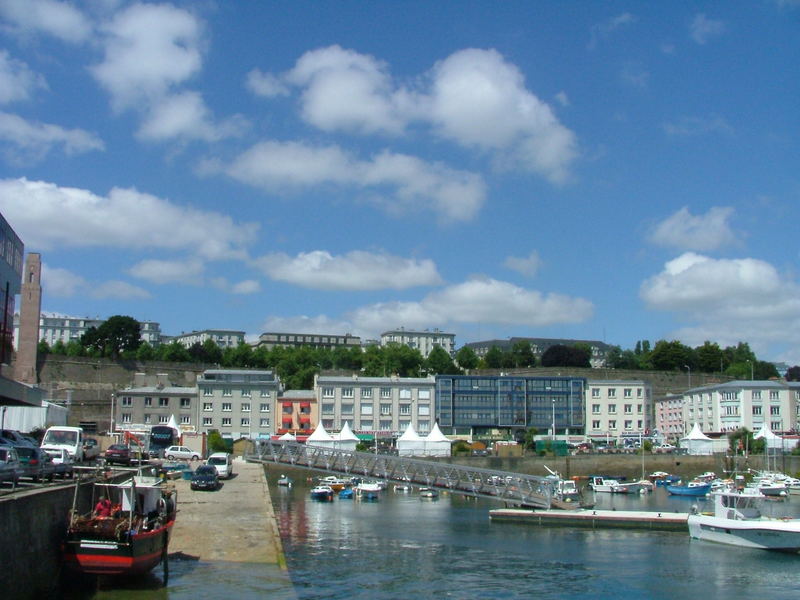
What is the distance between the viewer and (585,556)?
4431cm

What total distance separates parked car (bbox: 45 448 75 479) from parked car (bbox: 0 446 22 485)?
5.40 feet

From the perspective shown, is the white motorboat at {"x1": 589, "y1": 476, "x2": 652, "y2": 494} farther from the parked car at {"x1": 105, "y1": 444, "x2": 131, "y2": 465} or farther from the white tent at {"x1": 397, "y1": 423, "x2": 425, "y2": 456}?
the parked car at {"x1": 105, "y1": 444, "x2": 131, "y2": 465}

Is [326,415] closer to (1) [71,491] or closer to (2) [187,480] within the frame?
(2) [187,480]

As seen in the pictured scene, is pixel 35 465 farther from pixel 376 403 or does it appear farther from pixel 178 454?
pixel 376 403

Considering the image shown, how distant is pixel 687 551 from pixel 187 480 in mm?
36732

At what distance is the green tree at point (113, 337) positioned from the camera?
521 ft

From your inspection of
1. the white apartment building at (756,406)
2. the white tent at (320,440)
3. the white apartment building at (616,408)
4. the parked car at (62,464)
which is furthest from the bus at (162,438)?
the white apartment building at (756,406)

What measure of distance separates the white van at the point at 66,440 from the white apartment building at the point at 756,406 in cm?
9960

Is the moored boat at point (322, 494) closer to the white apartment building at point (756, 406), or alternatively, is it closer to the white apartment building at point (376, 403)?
the white apartment building at point (376, 403)

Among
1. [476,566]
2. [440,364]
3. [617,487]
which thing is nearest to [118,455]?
[476,566]

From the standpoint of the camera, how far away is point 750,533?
46875 millimetres

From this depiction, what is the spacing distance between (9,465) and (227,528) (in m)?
14.7

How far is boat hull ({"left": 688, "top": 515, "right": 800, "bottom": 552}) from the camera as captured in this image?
4562cm

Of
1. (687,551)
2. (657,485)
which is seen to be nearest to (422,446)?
(657,485)
